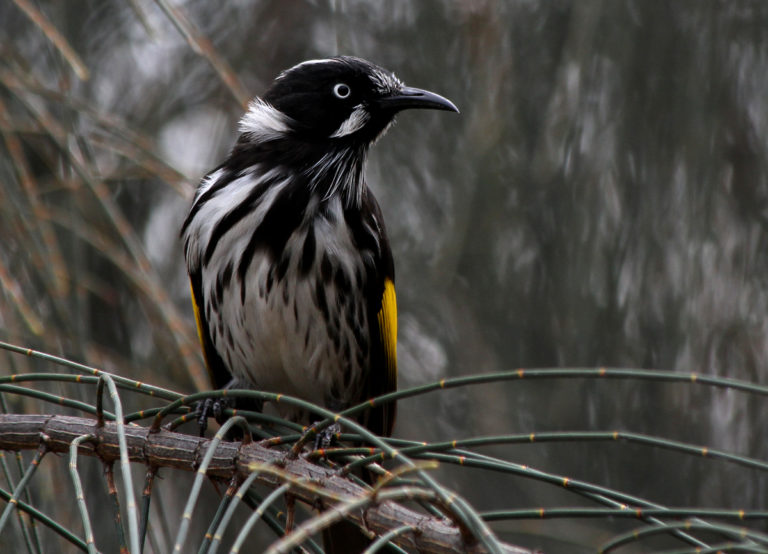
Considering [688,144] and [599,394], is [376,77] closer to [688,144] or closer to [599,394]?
[688,144]

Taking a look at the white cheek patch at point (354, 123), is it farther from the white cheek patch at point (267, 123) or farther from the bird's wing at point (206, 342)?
the bird's wing at point (206, 342)

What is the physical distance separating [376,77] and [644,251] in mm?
992

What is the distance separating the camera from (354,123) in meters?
3.25

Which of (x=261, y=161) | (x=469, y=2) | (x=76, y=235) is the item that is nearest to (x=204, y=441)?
(x=76, y=235)

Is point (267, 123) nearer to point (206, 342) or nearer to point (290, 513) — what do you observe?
point (206, 342)

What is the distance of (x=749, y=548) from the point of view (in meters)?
1.13

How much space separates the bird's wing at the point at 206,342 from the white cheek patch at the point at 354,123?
638 millimetres

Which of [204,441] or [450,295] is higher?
[450,295]

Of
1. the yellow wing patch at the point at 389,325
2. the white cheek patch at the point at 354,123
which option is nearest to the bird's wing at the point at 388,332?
the yellow wing patch at the point at 389,325

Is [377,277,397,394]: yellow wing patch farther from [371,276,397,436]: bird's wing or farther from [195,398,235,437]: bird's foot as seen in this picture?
[195,398,235,437]: bird's foot

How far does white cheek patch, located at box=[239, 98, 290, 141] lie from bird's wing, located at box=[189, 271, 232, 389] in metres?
0.50

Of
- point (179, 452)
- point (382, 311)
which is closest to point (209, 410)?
point (382, 311)

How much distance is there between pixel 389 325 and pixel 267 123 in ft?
2.53

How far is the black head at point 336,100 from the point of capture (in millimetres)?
3178
